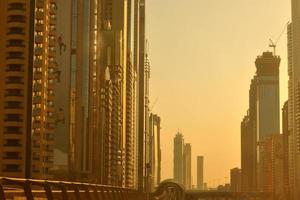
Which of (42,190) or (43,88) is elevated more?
(43,88)

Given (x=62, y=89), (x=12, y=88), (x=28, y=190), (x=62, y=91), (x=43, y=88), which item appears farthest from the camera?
(x=62, y=89)

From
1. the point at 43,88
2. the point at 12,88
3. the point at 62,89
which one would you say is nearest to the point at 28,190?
the point at 12,88

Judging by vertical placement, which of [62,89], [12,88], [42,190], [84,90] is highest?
[84,90]

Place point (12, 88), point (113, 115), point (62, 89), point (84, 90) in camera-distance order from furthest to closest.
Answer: point (113, 115), point (84, 90), point (62, 89), point (12, 88)

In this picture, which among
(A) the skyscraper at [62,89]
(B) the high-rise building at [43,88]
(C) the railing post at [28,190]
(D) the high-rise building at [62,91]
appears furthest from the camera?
(A) the skyscraper at [62,89]

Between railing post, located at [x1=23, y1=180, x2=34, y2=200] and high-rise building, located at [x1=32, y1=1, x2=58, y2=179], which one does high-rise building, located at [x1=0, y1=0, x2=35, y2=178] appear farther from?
railing post, located at [x1=23, y1=180, x2=34, y2=200]

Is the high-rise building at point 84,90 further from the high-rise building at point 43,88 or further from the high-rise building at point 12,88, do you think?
the high-rise building at point 12,88

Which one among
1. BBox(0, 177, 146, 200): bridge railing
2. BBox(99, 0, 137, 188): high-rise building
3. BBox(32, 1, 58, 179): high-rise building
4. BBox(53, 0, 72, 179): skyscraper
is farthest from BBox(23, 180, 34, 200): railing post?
BBox(99, 0, 137, 188): high-rise building

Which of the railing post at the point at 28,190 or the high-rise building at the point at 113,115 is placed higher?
the high-rise building at the point at 113,115

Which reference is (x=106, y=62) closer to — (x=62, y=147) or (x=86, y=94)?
(x=86, y=94)

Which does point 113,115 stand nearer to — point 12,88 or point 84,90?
point 84,90

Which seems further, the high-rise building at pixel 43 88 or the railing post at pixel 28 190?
the high-rise building at pixel 43 88

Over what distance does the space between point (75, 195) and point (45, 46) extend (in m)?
106

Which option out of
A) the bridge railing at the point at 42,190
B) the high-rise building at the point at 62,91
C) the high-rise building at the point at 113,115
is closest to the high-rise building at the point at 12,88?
the high-rise building at the point at 62,91
